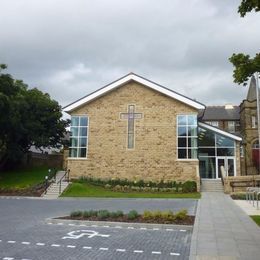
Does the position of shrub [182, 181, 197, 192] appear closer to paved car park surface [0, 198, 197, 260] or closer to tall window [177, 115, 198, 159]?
tall window [177, 115, 198, 159]

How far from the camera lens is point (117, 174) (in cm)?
3347

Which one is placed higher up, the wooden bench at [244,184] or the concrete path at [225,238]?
the wooden bench at [244,184]

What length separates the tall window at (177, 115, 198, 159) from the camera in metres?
32.7

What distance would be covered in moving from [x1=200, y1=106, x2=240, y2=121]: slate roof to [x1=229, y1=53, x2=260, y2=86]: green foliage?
48460 mm

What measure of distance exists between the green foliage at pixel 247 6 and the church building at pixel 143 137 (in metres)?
25.5

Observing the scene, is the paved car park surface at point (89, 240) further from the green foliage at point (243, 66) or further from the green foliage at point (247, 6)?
the green foliage at point (247, 6)

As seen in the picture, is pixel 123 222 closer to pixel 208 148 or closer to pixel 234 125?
pixel 208 148

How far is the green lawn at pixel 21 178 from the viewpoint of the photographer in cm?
3064

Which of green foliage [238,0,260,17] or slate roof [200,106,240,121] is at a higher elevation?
slate roof [200,106,240,121]

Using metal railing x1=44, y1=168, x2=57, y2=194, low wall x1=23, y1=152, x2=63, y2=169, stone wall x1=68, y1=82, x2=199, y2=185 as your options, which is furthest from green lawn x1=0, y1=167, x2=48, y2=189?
stone wall x1=68, y1=82, x2=199, y2=185

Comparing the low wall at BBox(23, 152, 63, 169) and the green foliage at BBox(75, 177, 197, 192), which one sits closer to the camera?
the green foliage at BBox(75, 177, 197, 192)

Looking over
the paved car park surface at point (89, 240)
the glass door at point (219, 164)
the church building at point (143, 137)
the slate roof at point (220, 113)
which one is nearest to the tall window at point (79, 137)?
the church building at point (143, 137)

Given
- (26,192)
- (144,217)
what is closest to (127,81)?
(26,192)

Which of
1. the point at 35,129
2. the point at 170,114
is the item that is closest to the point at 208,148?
the point at 170,114
